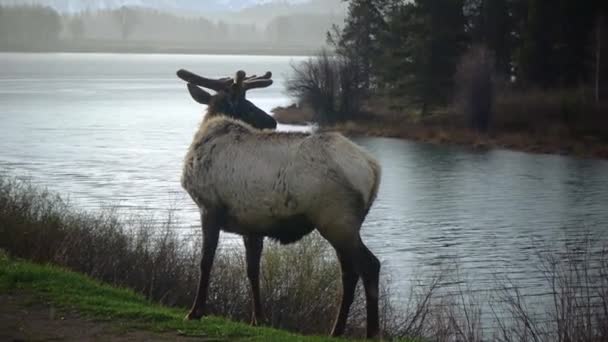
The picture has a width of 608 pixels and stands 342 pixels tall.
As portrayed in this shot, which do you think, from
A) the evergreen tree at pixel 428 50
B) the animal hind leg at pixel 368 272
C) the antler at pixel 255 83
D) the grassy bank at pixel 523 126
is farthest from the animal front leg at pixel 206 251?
the evergreen tree at pixel 428 50

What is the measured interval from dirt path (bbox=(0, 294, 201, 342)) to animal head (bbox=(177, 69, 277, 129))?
2847 millimetres

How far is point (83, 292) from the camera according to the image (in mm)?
10508

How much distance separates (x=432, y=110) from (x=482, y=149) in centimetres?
1137

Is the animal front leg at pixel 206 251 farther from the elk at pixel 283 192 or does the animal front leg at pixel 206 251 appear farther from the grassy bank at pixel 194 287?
the grassy bank at pixel 194 287

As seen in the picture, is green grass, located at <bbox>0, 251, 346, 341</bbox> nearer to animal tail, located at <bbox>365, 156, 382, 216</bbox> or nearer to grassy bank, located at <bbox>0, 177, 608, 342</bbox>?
grassy bank, located at <bbox>0, 177, 608, 342</bbox>

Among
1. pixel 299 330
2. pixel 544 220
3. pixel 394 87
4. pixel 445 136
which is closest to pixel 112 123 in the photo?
pixel 394 87

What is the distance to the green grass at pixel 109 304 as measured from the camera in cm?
914

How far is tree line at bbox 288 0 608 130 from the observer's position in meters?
61.6

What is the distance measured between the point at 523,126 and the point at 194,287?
48197 millimetres

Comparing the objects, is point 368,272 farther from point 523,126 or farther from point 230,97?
point 523,126

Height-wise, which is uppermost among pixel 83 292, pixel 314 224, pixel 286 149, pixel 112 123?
pixel 286 149

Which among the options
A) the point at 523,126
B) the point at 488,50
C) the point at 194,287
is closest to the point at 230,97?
the point at 194,287

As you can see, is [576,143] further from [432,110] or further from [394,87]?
[394,87]

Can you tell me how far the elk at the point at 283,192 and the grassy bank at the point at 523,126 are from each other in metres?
45.1
